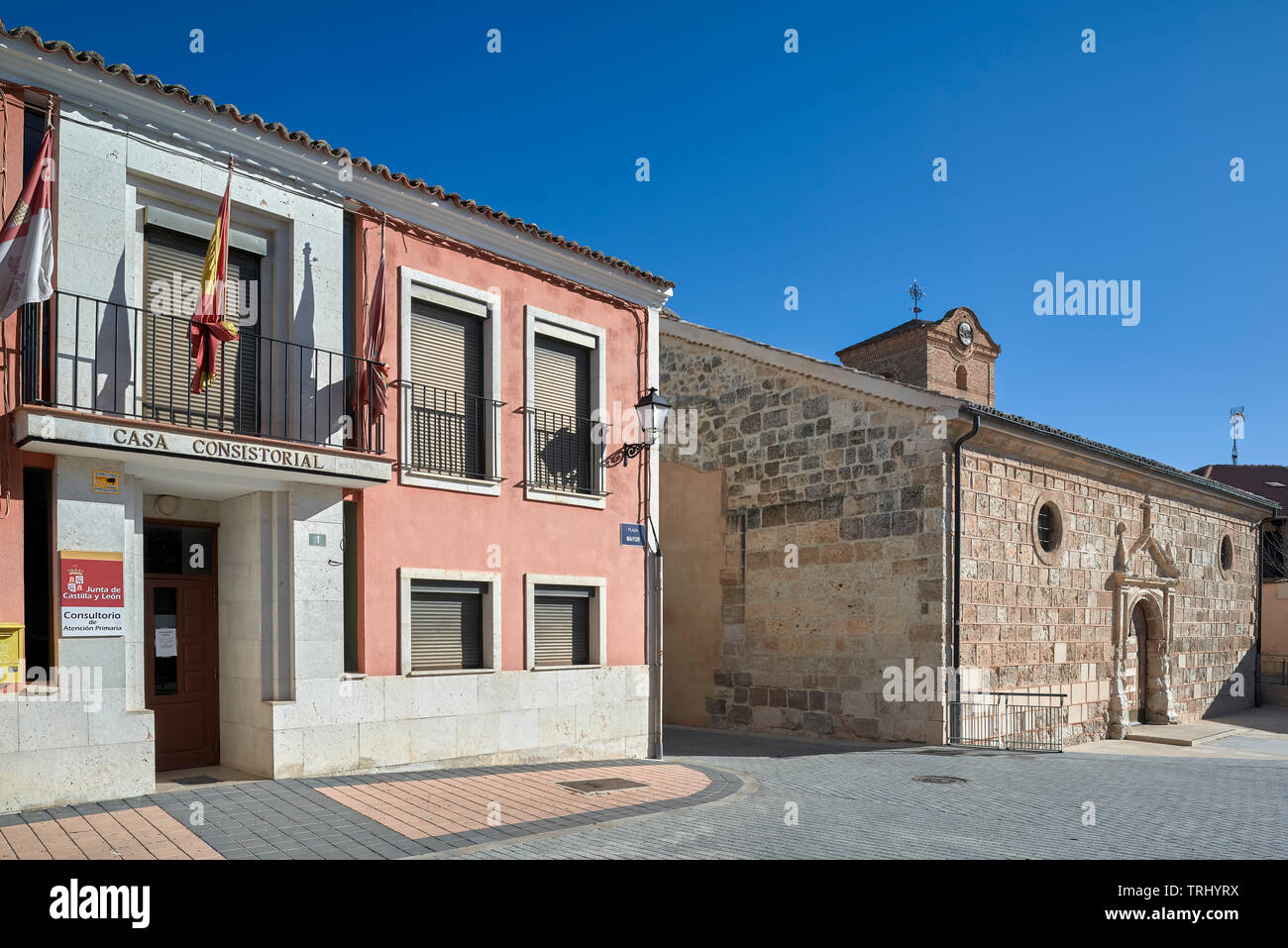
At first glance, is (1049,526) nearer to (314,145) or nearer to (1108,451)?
(1108,451)

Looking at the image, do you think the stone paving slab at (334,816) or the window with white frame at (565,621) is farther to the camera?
the window with white frame at (565,621)

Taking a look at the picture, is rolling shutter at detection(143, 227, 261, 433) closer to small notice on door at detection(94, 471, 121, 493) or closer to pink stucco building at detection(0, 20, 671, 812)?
pink stucco building at detection(0, 20, 671, 812)

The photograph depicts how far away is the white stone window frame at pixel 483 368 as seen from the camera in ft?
32.4

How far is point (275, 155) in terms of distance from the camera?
353 inches

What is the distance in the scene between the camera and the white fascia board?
7598mm

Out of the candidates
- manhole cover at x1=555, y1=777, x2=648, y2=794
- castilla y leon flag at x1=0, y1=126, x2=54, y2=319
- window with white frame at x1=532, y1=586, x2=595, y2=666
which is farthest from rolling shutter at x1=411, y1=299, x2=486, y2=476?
castilla y leon flag at x1=0, y1=126, x2=54, y2=319

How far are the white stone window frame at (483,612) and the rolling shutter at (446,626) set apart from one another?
0.08 m

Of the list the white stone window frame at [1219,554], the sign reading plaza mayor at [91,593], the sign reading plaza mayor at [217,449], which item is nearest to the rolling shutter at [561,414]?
the sign reading plaza mayor at [217,449]

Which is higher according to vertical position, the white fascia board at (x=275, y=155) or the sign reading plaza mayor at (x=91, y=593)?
the white fascia board at (x=275, y=155)

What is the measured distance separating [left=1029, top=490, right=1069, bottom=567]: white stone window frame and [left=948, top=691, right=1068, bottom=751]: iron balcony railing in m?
2.15

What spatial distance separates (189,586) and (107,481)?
1923 mm

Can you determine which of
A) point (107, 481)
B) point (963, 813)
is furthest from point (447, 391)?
point (963, 813)

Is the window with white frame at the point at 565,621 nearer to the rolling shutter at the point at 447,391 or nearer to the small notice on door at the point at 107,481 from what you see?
the rolling shutter at the point at 447,391
